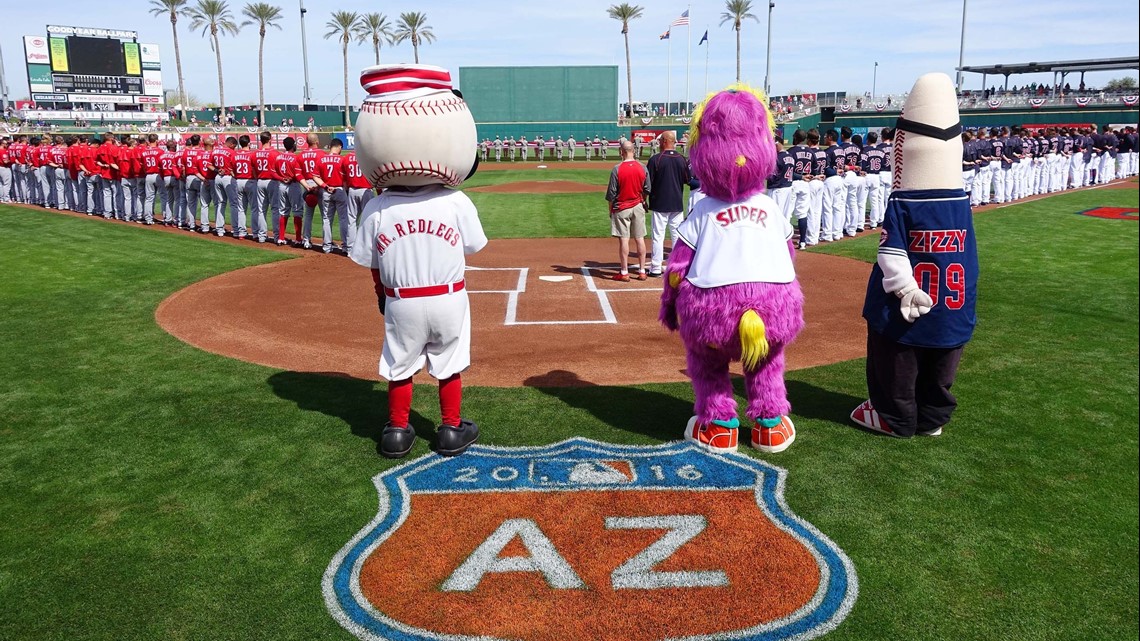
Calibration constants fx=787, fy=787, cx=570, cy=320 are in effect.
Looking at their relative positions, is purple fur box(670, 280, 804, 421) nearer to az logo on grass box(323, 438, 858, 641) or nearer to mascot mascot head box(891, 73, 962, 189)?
az logo on grass box(323, 438, 858, 641)

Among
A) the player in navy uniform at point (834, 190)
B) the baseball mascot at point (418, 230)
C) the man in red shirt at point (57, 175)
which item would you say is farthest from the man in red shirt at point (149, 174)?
the baseball mascot at point (418, 230)

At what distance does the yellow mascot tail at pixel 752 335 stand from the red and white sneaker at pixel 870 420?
4.38ft

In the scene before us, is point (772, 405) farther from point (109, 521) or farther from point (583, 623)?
point (109, 521)

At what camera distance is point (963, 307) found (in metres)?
5.11

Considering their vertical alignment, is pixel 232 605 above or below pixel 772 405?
below

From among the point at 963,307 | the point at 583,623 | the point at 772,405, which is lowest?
the point at 583,623

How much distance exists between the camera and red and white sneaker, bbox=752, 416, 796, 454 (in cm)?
511

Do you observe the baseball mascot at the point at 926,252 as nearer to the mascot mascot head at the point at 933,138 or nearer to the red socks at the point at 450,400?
the mascot mascot head at the point at 933,138

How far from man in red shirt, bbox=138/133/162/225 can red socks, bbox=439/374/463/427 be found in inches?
545

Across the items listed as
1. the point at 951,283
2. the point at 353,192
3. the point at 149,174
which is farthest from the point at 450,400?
the point at 149,174

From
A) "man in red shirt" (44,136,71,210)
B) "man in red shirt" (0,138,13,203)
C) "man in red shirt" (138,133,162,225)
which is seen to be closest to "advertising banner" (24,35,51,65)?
"man in red shirt" (0,138,13,203)

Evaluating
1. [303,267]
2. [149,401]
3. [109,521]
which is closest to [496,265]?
[303,267]

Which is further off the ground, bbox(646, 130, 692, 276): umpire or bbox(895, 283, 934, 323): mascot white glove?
bbox(646, 130, 692, 276): umpire

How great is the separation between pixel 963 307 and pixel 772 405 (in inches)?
55.4
